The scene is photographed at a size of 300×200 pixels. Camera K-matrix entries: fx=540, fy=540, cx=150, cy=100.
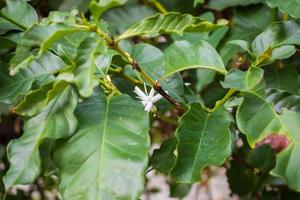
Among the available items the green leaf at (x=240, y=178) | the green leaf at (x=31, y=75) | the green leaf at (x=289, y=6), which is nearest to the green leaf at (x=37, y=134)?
the green leaf at (x=31, y=75)

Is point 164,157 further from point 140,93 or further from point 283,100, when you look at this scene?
point 283,100

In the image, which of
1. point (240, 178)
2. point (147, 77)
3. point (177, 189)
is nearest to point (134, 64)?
point (147, 77)

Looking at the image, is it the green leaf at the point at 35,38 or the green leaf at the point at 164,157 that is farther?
the green leaf at the point at 164,157

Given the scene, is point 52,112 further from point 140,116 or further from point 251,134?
point 251,134

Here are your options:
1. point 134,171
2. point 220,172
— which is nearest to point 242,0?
point 134,171

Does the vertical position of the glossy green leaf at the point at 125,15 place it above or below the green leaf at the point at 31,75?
below

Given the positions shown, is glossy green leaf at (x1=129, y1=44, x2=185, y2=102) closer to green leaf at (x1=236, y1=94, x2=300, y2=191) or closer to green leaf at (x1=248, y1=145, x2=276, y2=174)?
green leaf at (x1=236, y1=94, x2=300, y2=191)

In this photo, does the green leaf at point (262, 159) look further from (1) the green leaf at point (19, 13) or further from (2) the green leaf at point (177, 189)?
(1) the green leaf at point (19, 13)
